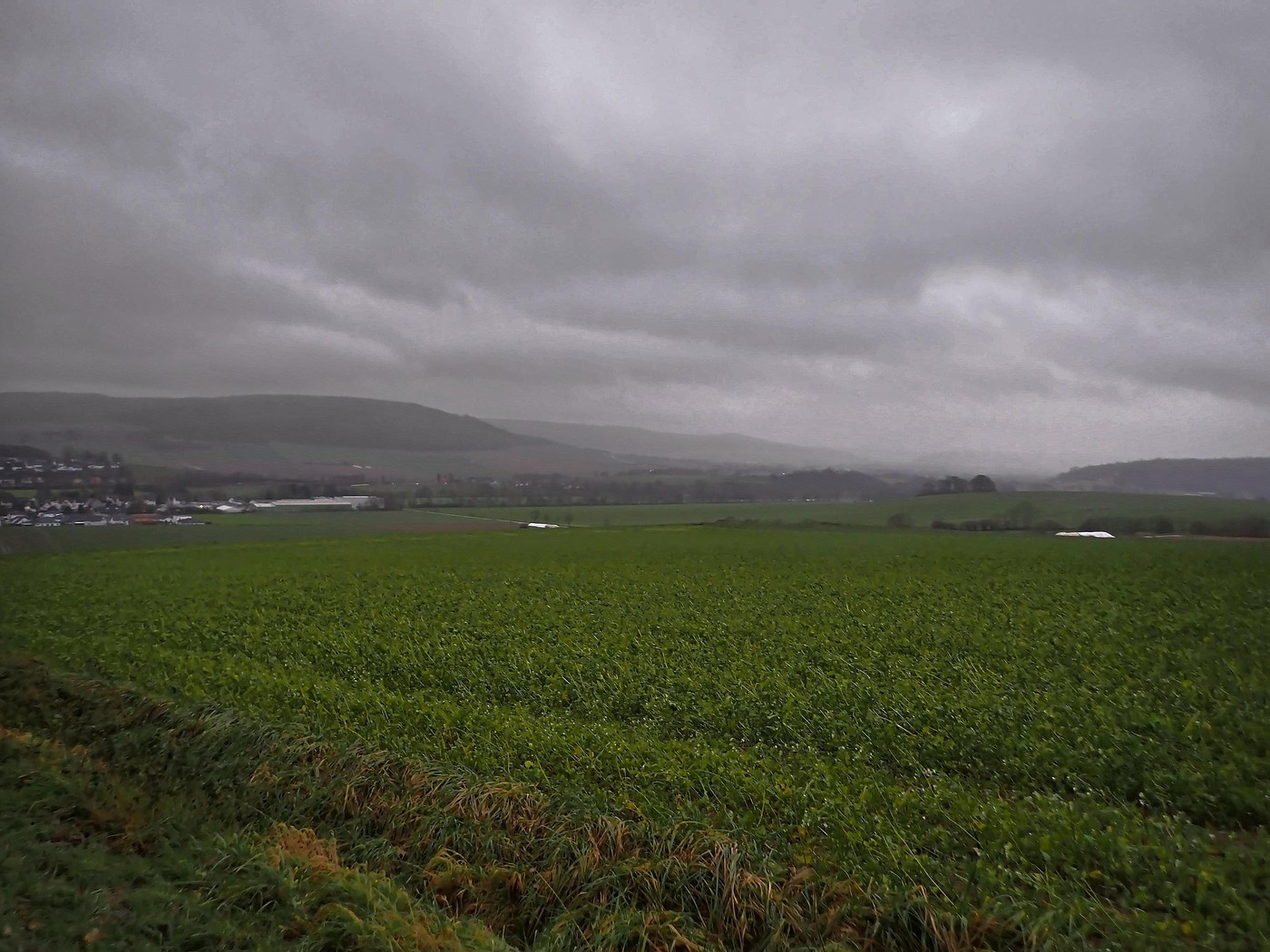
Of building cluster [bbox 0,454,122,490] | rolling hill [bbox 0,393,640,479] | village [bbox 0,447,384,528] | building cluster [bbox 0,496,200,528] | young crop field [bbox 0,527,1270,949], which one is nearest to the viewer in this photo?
young crop field [bbox 0,527,1270,949]

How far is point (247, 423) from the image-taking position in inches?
3295

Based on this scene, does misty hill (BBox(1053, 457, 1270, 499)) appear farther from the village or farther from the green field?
the village

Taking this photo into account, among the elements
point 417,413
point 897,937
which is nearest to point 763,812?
point 897,937

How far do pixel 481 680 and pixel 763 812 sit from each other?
6.29 meters

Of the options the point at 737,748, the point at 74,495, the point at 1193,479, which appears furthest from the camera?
the point at 1193,479

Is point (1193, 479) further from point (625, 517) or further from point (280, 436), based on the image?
point (280, 436)

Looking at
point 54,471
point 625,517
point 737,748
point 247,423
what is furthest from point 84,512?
point 247,423

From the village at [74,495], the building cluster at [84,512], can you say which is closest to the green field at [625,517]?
the building cluster at [84,512]

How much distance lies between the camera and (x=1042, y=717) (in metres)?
9.32

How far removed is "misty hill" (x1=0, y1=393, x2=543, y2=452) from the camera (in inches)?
1072

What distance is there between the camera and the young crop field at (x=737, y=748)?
5.65m

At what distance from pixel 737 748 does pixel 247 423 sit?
89812mm

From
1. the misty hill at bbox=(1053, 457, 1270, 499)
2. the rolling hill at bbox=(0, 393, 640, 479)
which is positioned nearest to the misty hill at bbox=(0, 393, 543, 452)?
the rolling hill at bbox=(0, 393, 640, 479)

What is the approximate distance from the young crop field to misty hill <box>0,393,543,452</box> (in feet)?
33.7
